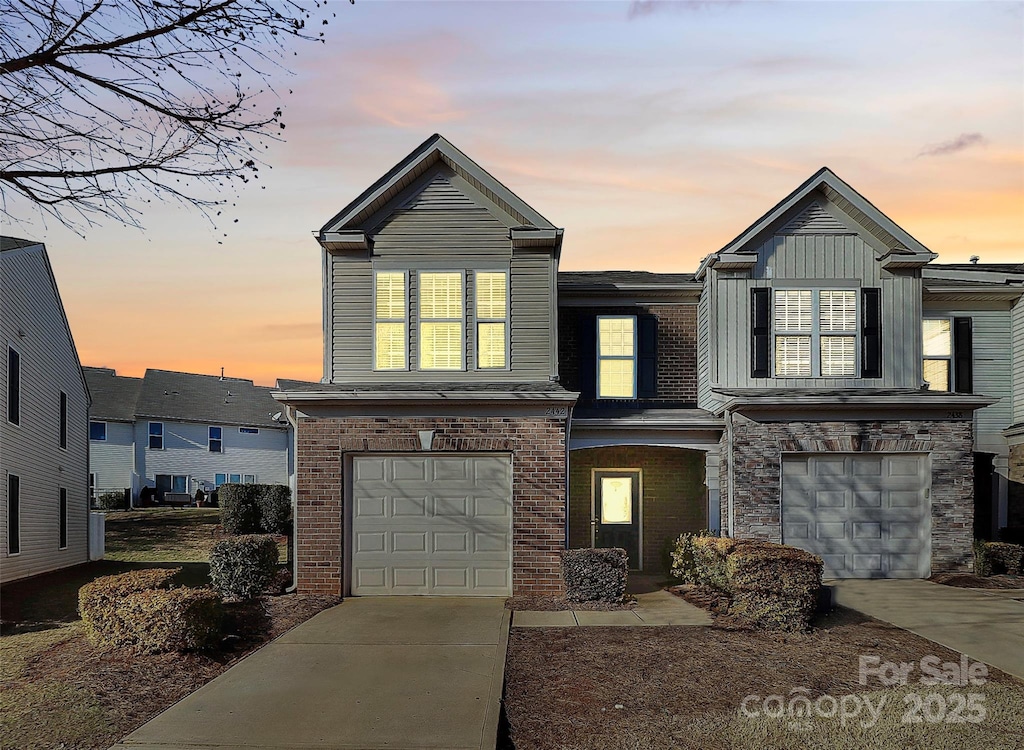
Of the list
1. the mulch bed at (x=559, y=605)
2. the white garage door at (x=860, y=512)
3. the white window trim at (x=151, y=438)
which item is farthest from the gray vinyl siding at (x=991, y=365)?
the white window trim at (x=151, y=438)

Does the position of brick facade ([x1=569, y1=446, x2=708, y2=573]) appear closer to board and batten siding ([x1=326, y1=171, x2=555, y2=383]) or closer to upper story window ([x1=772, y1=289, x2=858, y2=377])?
upper story window ([x1=772, y1=289, x2=858, y2=377])

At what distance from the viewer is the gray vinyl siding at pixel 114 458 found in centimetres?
4206

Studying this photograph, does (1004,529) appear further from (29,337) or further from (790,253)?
(29,337)

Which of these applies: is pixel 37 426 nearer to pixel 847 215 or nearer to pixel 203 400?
pixel 847 215

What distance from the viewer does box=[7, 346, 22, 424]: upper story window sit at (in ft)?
64.8

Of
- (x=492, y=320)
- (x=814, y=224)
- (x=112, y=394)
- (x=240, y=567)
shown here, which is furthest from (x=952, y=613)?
(x=112, y=394)

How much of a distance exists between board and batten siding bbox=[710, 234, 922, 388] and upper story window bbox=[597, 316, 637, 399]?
79.7 inches

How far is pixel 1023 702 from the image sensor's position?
28.6ft

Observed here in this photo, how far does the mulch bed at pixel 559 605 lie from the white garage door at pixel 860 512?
399cm

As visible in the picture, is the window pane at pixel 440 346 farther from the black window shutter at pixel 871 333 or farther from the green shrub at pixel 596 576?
the black window shutter at pixel 871 333

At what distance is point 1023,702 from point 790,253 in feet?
35.7

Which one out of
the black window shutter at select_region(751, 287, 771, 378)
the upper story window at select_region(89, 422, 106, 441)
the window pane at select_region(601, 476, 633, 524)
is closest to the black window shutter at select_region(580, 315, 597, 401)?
the window pane at select_region(601, 476, 633, 524)

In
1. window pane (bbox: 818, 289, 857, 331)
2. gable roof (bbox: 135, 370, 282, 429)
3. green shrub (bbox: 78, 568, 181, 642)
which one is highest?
window pane (bbox: 818, 289, 857, 331)

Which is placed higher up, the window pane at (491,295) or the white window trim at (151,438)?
the window pane at (491,295)
